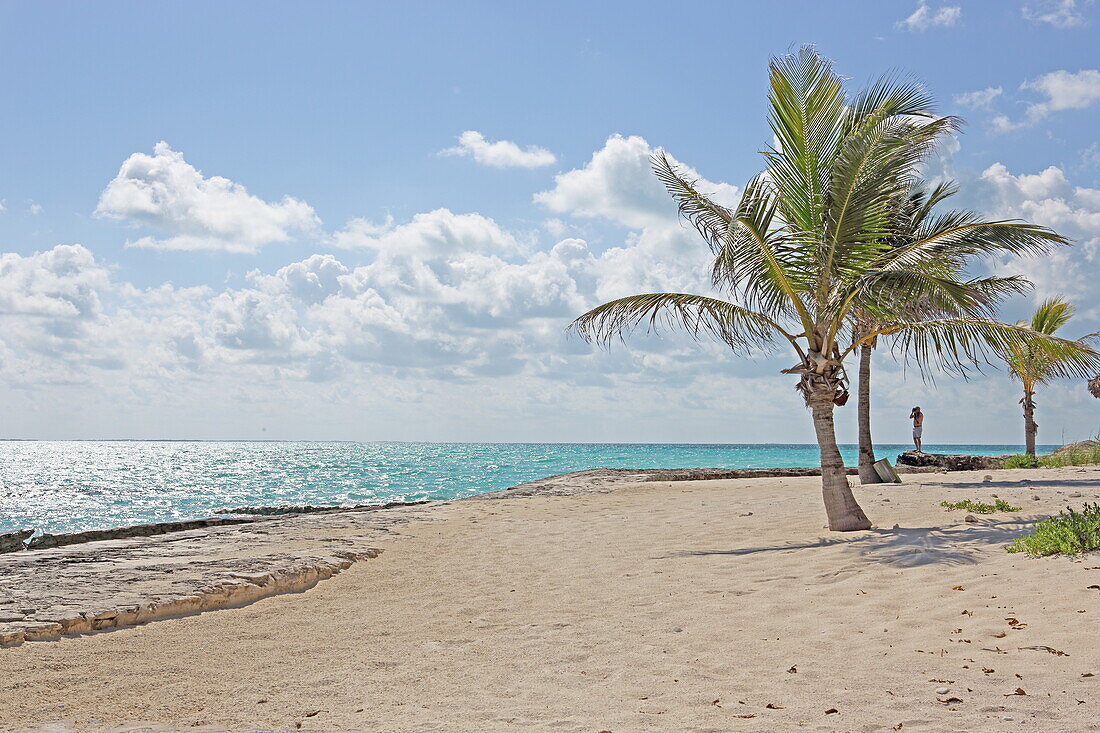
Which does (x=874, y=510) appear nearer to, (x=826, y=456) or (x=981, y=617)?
(x=826, y=456)

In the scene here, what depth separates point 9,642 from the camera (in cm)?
611

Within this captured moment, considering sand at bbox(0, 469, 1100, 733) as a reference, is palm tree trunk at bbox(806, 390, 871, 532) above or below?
above

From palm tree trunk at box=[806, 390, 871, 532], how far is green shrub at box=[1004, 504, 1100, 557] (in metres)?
2.60

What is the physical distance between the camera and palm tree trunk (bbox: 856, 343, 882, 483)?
17797 millimetres

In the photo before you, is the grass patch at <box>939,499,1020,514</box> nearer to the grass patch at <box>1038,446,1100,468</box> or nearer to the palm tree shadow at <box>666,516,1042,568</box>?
the palm tree shadow at <box>666,516,1042,568</box>

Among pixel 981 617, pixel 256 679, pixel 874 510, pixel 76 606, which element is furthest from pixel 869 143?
pixel 76 606

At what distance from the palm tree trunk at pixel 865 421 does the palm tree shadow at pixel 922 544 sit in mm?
7404

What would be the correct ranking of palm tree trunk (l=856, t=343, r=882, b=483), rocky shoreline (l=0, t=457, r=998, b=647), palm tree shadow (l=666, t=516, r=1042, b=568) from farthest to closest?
palm tree trunk (l=856, t=343, r=882, b=483), palm tree shadow (l=666, t=516, r=1042, b=568), rocky shoreline (l=0, t=457, r=998, b=647)

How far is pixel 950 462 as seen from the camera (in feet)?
81.7

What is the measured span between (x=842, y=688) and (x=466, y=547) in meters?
7.50

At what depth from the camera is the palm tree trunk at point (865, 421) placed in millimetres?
17797

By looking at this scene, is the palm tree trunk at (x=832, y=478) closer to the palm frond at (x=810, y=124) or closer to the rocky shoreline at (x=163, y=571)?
the palm frond at (x=810, y=124)

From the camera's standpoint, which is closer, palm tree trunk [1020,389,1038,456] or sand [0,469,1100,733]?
sand [0,469,1100,733]

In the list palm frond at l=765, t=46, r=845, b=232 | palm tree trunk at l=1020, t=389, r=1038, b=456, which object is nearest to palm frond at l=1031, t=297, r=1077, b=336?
palm tree trunk at l=1020, t=389, r=1038, b=456
